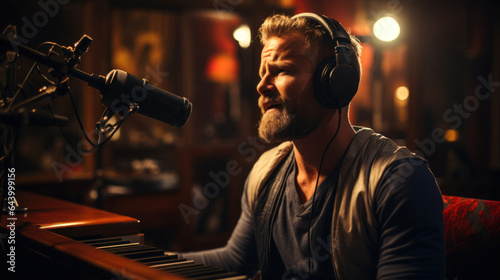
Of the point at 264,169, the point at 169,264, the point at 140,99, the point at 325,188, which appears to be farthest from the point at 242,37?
the point at 169,264

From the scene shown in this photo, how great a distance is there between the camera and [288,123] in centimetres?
145

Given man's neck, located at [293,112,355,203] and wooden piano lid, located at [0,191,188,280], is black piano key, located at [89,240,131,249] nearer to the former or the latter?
wooden piano lid, located at [0,191,188,280]

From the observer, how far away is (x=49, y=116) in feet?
2.96

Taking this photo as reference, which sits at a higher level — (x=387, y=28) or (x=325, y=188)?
(x=387, y=28)

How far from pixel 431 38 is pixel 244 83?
188 cm

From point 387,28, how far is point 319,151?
2.61 m

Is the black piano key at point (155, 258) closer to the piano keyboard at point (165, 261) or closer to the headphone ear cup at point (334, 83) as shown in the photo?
the piano keyboard at point (165, 261)

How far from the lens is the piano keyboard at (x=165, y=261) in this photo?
0.85m

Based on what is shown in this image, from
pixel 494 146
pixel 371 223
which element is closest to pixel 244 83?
pixel 494 146

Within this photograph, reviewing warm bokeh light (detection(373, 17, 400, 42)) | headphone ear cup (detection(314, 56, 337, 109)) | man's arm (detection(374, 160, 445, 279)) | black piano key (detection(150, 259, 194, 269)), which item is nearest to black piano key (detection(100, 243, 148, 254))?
black piano key (detection(150, 259, 194, 269))

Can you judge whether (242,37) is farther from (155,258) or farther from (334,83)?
(155,258)

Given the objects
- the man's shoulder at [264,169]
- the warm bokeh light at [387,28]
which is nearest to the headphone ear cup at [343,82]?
the man's shoulder at [264,169]

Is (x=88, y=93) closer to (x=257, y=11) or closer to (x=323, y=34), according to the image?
(x=257, y=11)

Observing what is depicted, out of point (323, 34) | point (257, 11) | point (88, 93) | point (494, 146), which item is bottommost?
point (494, 146)
